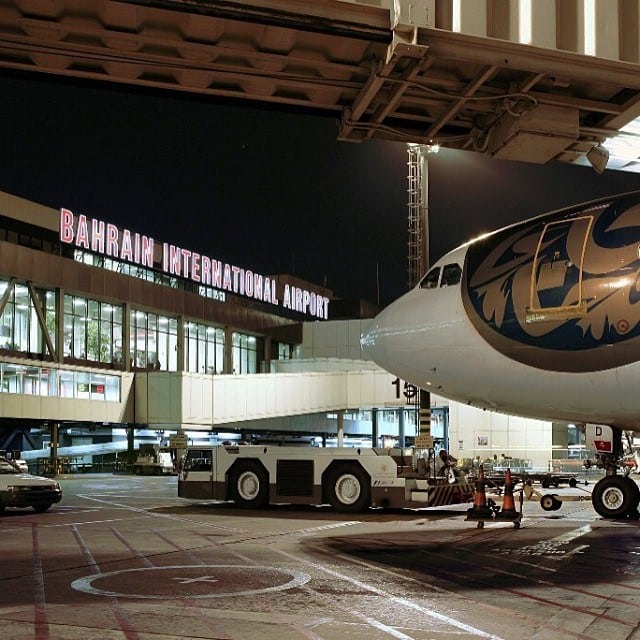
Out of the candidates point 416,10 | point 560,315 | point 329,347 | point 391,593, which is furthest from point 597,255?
point 329,347

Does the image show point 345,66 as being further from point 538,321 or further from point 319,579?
point 319,579

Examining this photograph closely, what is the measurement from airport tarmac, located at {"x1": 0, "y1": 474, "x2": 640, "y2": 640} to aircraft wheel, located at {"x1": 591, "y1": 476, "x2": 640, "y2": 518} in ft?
0.97

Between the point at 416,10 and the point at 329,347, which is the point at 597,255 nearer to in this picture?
the point at 416,10

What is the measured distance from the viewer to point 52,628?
8477 mm

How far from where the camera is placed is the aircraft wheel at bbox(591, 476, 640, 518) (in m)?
18.3

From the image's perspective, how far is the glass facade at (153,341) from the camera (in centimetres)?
6506

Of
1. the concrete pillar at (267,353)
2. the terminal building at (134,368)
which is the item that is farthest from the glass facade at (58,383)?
the concrete pillar at (267,353)

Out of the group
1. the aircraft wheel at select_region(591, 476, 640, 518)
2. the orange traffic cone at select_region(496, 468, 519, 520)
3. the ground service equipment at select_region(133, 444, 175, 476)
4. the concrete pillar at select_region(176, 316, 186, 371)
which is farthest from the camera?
the concrete pillar at select_region(176, 316, 186, 371)

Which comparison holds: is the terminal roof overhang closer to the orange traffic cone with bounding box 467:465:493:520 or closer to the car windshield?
the orange traffic cone with bounding box 467:465:493:520

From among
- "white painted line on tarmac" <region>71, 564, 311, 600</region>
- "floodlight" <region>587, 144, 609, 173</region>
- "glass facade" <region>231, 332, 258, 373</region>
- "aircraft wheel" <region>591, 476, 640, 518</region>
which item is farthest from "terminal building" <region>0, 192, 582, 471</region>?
"white painted line on tarmac" <region>71, 564, 311, 600</region>

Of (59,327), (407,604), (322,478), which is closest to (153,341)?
(59,327)

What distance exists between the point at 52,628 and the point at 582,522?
13916mm

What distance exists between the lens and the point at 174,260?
2751 inches

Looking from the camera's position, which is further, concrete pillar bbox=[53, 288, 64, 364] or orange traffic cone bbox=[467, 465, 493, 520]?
concrete pillar bbox=[53, 288, 64, 364]
